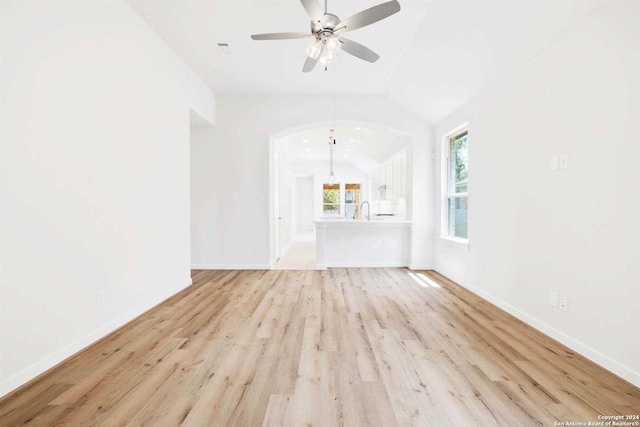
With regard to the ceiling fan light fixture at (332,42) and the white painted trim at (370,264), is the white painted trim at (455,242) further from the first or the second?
the ceiling fan light fixture at (332,42)

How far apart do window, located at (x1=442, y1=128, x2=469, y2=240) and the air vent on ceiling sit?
11.3 feet

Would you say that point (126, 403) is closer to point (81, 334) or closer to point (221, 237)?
point (81, 334)

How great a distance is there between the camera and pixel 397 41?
3.59 metres

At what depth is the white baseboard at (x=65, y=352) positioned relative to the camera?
70.7 inches

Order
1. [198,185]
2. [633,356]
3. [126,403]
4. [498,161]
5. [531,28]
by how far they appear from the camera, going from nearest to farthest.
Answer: [126,403] < [633,356] < [531,28] < [498,161] < [198,185]

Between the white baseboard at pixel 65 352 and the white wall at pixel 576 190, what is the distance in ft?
12.6

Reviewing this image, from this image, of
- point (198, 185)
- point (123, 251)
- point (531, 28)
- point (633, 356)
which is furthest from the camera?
point (198, 185)

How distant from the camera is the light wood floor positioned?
1.59 m

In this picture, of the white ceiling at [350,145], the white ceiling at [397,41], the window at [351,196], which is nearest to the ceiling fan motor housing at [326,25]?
the white ceiling at [397,41]

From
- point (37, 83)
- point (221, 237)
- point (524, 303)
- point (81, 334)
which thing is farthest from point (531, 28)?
point (221, 237)

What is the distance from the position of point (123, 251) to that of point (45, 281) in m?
0.83

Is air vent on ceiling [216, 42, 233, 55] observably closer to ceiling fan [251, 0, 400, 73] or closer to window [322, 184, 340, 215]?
ceiling fan [251, 0, 400, 73]

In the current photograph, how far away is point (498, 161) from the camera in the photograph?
11.0 ft

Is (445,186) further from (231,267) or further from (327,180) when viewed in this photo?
(327,180)
